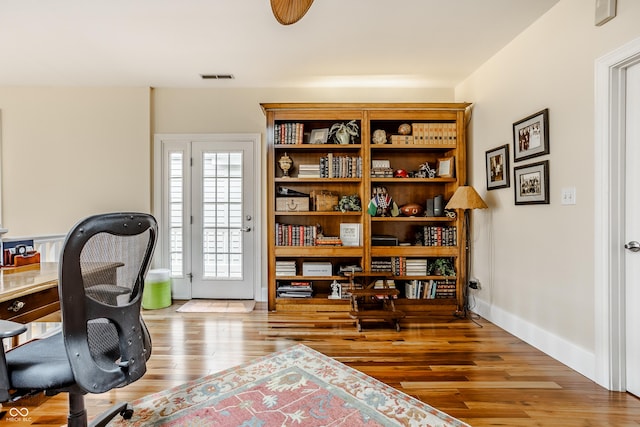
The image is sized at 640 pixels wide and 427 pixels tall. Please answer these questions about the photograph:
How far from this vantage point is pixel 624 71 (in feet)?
6.69

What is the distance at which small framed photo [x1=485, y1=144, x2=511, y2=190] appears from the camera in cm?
307

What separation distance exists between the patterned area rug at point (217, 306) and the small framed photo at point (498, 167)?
9.40 ft

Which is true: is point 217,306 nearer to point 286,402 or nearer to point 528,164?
point 286,402

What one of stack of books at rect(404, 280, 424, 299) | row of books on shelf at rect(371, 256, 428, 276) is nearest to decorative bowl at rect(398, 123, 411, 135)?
row of books on shelf at rect(371, 256, 428, 276)

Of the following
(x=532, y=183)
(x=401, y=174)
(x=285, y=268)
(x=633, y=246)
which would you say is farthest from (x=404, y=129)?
(x=633, y=246)

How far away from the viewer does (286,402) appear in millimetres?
1918

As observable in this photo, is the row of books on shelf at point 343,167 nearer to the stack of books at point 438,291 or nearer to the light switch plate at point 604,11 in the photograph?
the stack of books at point 438,291

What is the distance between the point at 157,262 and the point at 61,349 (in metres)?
2.99

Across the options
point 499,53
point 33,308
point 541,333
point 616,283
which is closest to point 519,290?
point 541,333

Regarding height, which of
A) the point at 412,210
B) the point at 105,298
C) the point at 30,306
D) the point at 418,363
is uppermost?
the point at 412,210

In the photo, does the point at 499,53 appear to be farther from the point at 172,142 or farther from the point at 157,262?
the point at 157,262

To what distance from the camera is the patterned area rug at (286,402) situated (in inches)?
68.9

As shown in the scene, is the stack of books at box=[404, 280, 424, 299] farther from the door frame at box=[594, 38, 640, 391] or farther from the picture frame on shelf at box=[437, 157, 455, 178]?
the door frame at box=[594, 38, 640, 391]

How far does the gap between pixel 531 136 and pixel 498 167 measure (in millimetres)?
498
